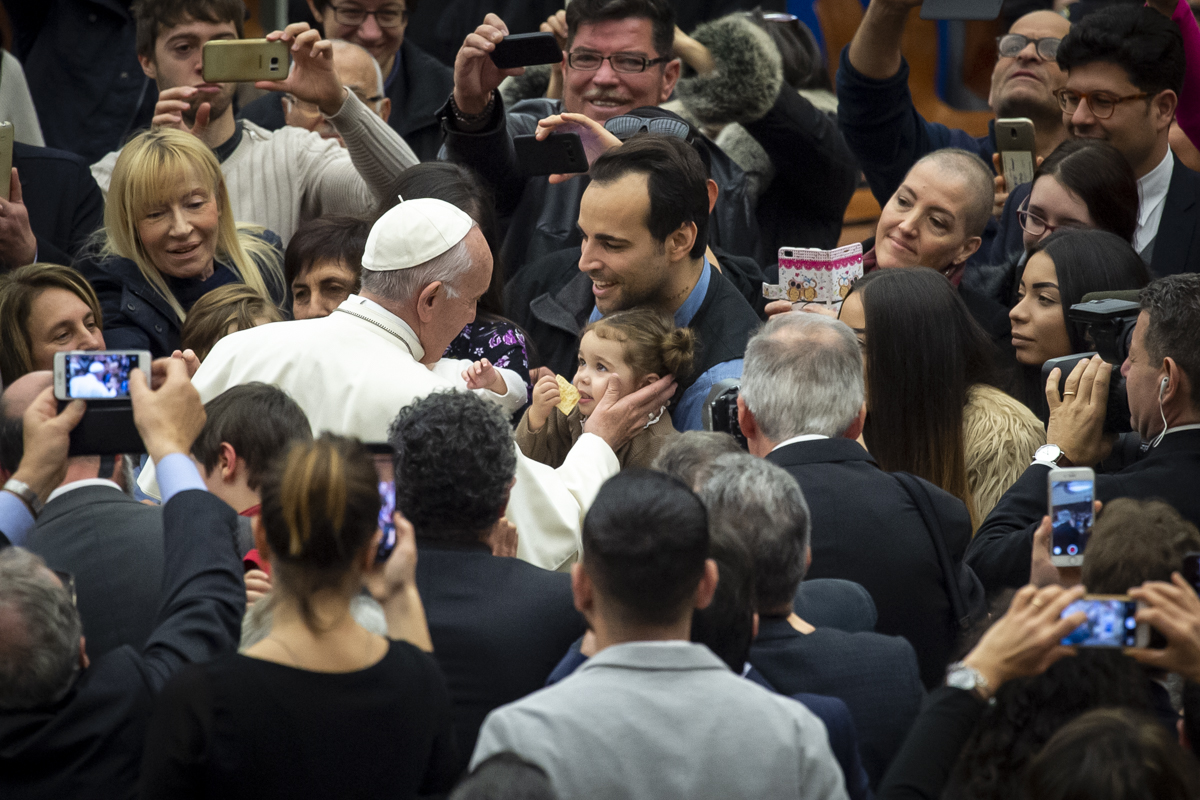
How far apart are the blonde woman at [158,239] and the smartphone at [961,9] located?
253cm

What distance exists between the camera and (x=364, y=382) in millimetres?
3445

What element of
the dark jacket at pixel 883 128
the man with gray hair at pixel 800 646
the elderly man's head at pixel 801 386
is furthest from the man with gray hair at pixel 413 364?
the dark jacket at pixel 883 128

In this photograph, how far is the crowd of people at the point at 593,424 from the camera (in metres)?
2.04

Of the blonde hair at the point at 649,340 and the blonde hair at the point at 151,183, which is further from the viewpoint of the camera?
the blonde hair at the point at 151,183

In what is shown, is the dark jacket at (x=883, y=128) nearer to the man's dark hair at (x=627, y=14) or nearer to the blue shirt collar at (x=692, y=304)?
the man's dark hair at (x=627, y=14)

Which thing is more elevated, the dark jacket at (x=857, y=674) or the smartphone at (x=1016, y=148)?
the smartphone at (x=1016, y=148)

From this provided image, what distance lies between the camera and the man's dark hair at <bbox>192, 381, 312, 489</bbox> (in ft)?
9.72

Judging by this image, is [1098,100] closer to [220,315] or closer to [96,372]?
[220,315]

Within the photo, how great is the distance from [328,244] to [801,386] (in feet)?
6.30

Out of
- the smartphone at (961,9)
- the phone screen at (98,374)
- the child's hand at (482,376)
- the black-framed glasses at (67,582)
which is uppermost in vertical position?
the smartphone at (961,9)

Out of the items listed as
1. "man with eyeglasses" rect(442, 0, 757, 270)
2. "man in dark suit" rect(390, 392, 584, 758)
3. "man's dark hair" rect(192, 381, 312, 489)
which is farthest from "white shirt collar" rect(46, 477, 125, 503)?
"man with eyeglasses" rect(442, 0, 757, 270)

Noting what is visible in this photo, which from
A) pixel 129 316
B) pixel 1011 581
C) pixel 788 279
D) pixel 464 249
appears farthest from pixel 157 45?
pixel 1011 581

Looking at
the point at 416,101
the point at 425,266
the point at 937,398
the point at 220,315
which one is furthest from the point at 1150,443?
the point at 416,101

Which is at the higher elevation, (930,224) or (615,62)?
(615,62)
